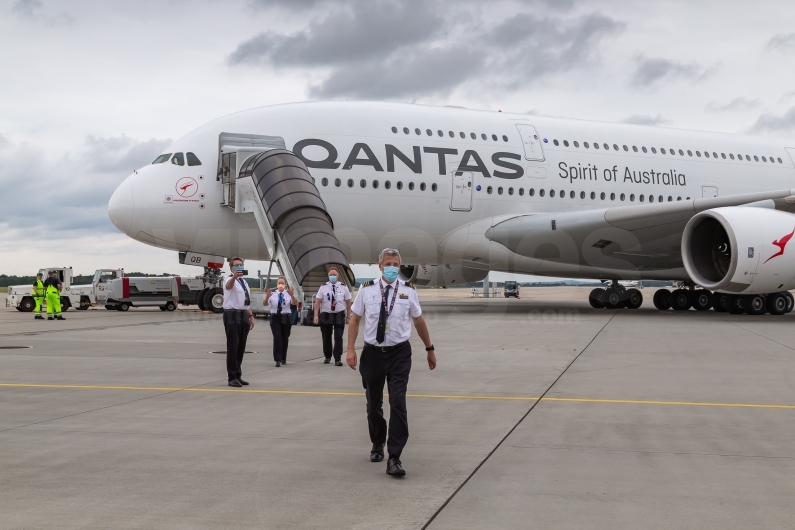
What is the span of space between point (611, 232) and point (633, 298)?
6000 mm

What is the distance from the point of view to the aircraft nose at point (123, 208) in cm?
1925

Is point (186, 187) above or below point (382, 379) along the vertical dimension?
above

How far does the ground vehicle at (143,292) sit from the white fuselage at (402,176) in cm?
967

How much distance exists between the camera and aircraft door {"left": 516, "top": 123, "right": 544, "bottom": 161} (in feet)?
72.0

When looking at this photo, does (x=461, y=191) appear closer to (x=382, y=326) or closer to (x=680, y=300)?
(x=680, y=300)

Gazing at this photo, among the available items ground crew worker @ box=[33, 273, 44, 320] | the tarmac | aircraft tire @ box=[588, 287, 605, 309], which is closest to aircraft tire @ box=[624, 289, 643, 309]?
aircraft tire @ box=[588, 287, 605, 309]

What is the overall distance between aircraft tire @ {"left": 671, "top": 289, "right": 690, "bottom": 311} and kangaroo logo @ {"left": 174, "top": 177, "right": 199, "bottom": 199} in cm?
1506

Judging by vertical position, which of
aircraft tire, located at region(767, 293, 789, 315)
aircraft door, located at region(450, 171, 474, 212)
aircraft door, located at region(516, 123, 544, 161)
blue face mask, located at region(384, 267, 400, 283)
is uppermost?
aircraft door, located at region(516, 123, 544, 161)

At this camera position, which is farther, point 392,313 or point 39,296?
point 39,296

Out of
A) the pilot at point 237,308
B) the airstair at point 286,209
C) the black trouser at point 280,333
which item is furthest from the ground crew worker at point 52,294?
the pilot at point 237,308

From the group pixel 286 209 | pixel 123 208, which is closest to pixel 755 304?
pixel 286 209

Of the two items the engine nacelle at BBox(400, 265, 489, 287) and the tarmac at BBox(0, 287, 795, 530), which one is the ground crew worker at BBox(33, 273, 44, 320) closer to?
the engine nacelle at BBox(400, 265, 489, 287)

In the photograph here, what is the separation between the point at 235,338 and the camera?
29.6ft

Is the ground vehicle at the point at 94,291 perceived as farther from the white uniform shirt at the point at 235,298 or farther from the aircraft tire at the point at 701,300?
the white uniform shirt at the point at 235,298
